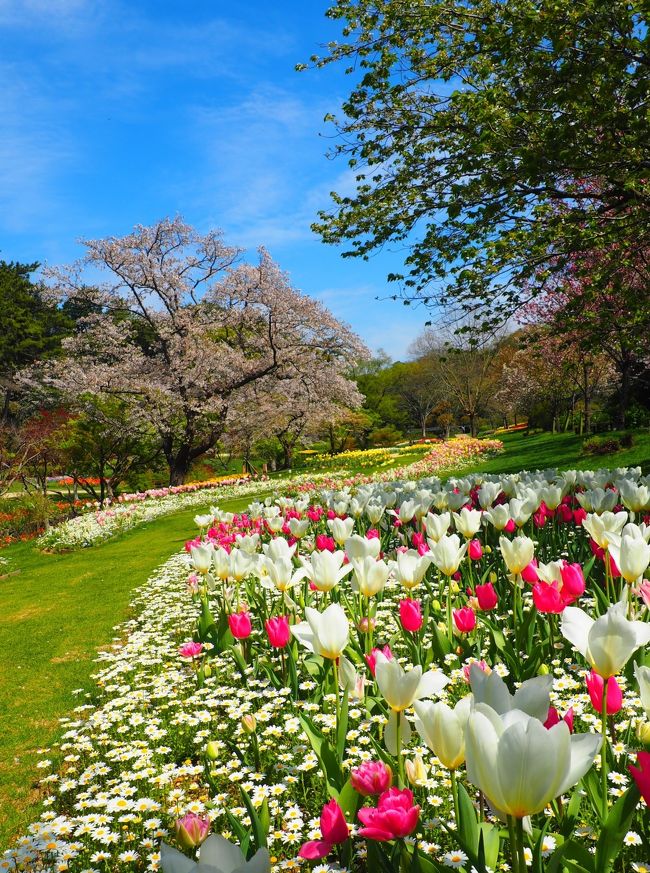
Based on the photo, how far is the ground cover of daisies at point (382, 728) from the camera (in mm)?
1391

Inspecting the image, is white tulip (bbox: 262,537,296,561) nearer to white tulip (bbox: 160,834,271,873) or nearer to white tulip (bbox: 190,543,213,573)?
white tulip (bbox: 190,543,213,573)

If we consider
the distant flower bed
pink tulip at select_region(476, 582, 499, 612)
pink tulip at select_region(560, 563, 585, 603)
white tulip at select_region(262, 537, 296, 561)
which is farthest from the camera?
the distant flower bed

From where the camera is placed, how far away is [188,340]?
85.6ft

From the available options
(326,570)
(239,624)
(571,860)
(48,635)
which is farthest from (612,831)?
(48,635)

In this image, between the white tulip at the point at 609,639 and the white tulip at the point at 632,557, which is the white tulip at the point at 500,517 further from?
the white tulip at the point at 609,639

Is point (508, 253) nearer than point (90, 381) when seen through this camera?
Yes

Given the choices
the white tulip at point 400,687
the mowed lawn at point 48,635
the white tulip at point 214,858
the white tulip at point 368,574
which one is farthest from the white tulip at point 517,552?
the mowed lawn at point 48,635

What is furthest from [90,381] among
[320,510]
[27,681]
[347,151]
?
[27,681]

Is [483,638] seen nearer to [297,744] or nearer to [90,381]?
[297,744]

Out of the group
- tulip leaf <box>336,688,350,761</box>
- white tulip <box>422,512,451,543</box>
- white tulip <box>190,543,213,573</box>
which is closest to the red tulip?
tulip leaf <box>336,688,350,761</box>

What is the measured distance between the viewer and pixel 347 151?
33.6ft

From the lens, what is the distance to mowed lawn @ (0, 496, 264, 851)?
373 cm

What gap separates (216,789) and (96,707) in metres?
1.82

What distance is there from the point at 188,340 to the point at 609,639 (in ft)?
84.5
